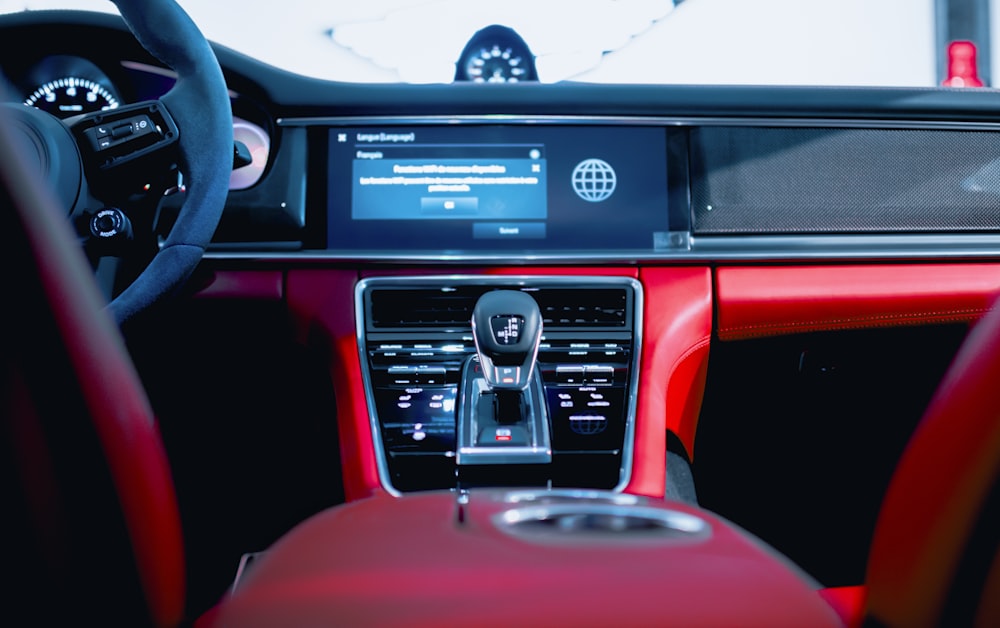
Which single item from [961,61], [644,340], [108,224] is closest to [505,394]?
[644,340]

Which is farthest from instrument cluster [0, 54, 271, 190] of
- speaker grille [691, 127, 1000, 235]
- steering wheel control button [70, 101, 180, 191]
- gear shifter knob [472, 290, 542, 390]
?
speaker grille [691, 127, 1000, 235]

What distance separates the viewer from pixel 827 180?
5.80 feet

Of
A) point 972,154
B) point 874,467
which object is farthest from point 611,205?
point 874,467

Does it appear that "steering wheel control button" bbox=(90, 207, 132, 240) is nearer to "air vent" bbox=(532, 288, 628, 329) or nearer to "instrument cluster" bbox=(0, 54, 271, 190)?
"instrument cluster" bbox=(0, 54, 271, 190)

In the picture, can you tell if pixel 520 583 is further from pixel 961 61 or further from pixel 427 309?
pixel 961 61

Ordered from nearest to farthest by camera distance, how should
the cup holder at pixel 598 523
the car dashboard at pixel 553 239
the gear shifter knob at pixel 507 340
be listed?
the cup holder at pixel 598 523, the gear shifter knob at pixel 507 340, the car dashboard at pixel 553 239

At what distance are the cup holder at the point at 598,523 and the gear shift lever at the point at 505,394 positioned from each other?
90 cm

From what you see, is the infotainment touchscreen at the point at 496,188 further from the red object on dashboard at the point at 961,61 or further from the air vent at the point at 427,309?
the red object on dashboard at the point at 961,61

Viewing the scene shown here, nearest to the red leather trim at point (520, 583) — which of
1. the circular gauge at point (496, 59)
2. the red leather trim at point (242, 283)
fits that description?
the red leather trim at point (242, 283)

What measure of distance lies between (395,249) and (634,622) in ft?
4.34

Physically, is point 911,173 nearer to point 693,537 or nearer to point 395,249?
point 395,249

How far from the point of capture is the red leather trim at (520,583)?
1.52ft

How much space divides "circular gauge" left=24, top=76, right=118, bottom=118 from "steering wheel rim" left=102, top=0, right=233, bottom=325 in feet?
1.34

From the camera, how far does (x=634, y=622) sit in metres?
0.45
